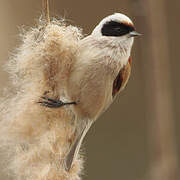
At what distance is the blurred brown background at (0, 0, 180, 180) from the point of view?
75.7 inches

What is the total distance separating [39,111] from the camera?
1.18m

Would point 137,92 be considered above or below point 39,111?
below

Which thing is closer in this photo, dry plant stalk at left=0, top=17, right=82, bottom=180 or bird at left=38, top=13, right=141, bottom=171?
dry plant stalk at left=0, top=17, right=82, bottom=180

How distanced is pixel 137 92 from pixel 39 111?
2.47m

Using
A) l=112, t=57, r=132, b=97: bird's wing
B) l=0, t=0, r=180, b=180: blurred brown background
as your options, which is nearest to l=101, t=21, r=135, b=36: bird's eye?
l=112, t=57, r=132, b=97: bird's wing

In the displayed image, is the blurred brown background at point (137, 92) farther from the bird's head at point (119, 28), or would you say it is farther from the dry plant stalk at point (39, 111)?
the dry plant stalk at point (39, 111)

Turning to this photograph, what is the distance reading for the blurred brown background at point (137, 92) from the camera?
6.31ft

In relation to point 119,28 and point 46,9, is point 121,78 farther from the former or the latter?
→ point 46,9

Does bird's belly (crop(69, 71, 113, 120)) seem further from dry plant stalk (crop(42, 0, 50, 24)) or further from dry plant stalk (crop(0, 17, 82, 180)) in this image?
dry plant stalk (crop(42, 0, 50, 24))

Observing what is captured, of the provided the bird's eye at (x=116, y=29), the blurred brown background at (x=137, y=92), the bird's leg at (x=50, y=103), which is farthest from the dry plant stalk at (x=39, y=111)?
A: the blurred brown background at (x=137, y=92)

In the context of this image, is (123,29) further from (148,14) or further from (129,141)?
(129,141)

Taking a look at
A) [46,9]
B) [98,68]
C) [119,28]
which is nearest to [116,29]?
[119,28]

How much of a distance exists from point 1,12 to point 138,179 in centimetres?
169

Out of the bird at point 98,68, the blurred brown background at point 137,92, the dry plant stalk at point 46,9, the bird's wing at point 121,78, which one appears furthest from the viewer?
the blurred brown background at point 137,92
